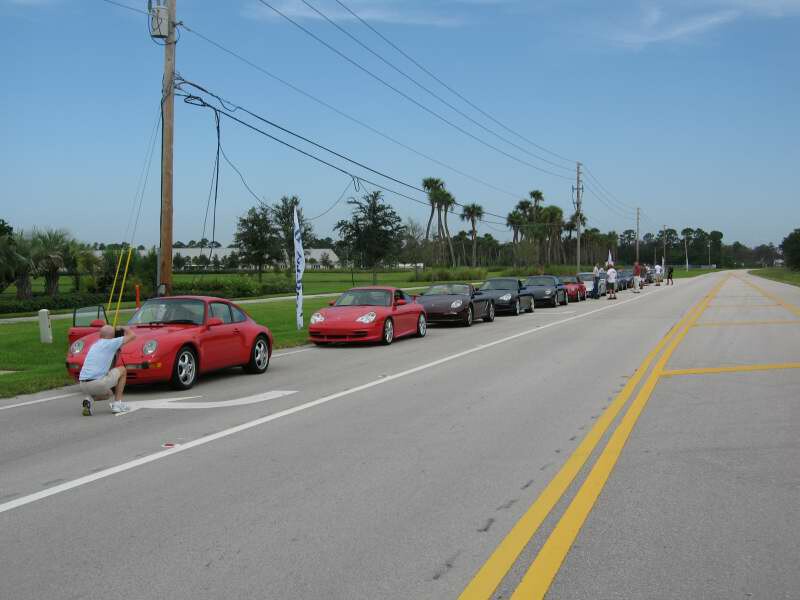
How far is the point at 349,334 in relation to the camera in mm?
16562

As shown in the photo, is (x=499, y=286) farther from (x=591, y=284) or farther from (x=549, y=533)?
(x=549, y=533)

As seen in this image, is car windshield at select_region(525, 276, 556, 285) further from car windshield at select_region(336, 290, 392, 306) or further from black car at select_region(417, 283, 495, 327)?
car windshield at select_region(336, 290, 392, 306)

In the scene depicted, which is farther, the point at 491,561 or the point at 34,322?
the point at 34,322

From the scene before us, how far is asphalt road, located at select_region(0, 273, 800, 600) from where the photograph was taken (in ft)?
13.1

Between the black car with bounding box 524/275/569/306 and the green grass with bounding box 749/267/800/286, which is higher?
the black car with bounding box 524/275/569/306

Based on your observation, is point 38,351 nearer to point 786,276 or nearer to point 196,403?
point 196,403

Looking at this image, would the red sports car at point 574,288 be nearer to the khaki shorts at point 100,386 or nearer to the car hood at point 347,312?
the car hood at point 347,312

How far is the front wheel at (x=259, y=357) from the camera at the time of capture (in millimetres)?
12367

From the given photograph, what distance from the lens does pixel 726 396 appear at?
9.49 m

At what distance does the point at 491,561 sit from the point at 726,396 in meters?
6.38

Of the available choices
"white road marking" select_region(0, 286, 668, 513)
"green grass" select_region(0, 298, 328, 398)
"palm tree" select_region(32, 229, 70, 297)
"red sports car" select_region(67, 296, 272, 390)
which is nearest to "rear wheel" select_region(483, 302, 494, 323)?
"green grass" select_region(0, 298, 328, 398)

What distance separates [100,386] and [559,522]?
611 cm

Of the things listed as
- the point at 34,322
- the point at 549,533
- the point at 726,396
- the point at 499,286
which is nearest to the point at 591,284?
the point at 499,286

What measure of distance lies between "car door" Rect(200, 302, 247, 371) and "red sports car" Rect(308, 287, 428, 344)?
443 centimetres
